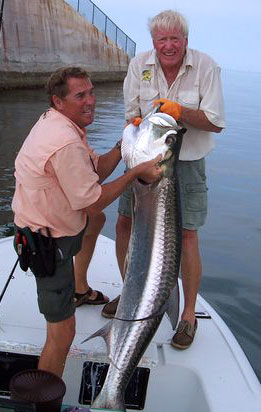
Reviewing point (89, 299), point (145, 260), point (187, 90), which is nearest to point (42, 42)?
point (89, 299)

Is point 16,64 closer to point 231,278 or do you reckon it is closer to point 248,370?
point 231,278

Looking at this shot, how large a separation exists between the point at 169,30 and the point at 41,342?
2102 millimetres

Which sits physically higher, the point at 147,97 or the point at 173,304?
the point at 147,97

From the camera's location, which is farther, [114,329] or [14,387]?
[114,329]

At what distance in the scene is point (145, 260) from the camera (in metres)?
2.98

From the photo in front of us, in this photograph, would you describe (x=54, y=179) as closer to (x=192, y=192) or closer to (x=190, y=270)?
(x=192, y=192)

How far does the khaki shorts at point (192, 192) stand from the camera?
3.65 m

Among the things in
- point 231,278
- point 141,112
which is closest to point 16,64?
point 231,278

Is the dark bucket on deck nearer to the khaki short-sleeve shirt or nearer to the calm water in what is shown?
the khaki short-sleeve shirt

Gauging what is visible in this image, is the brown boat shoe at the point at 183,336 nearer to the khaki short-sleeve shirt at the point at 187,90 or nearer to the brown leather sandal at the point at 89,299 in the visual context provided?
the brown leather sandal at the point at 89,299

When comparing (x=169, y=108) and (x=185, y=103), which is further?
(x=185, y=103)

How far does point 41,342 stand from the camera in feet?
11.1

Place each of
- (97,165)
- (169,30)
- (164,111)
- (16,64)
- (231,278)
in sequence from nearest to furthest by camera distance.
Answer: (164,111) < (169,30) < (97,165) < (231,278) < (16,64)

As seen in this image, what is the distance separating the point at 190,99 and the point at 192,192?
0.64 metres
